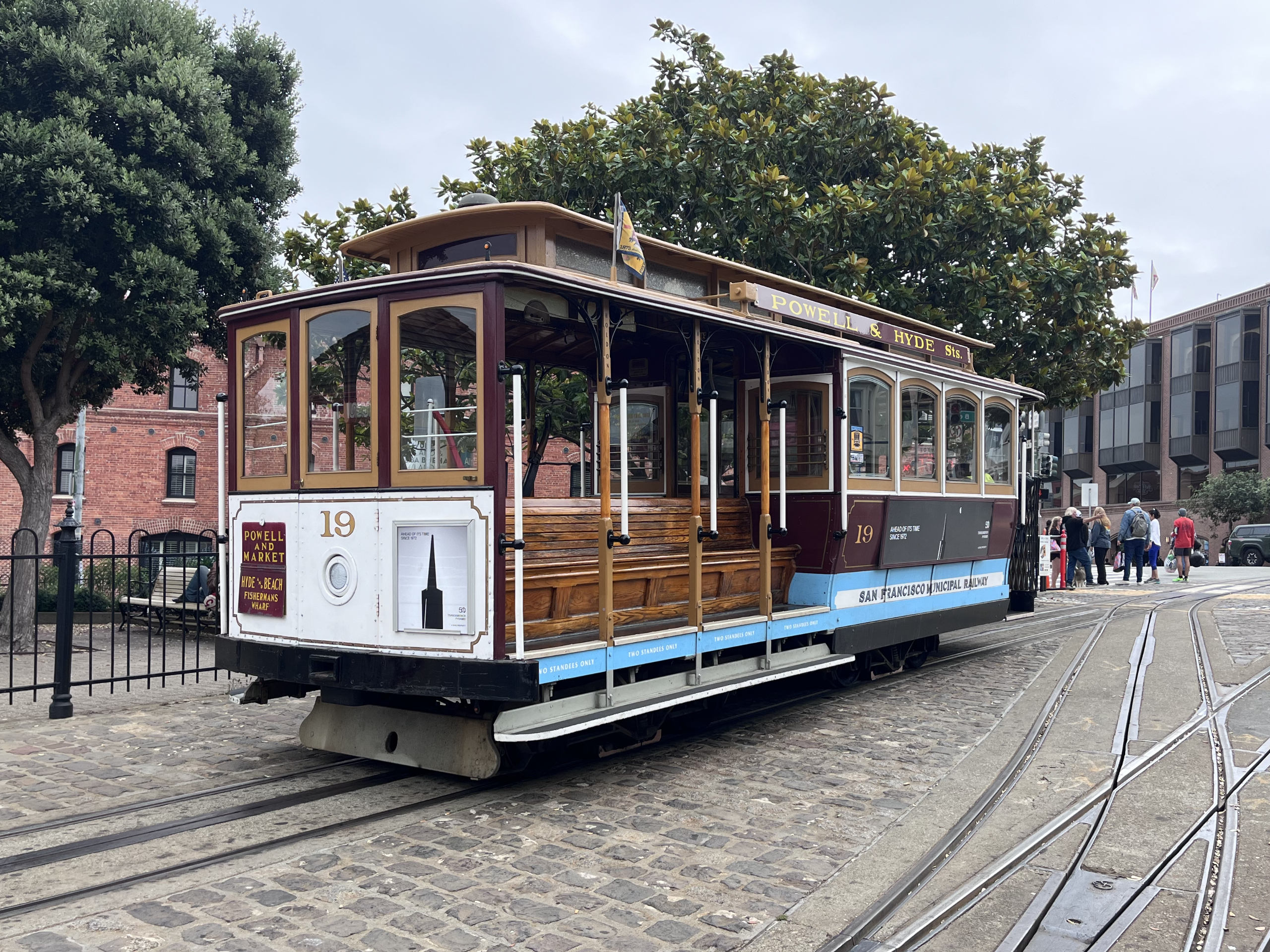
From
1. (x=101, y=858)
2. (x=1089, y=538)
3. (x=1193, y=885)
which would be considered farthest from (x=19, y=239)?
(x=1089, y=538)

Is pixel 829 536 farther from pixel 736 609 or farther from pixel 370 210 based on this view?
pixel 370 210

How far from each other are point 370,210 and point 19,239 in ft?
16.2

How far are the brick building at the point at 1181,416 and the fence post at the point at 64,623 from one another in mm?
47580

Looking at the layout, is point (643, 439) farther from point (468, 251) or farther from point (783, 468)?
point (468, 251)

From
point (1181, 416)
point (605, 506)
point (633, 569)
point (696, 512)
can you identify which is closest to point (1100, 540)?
point (696, 512)

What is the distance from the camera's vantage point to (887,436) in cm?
918

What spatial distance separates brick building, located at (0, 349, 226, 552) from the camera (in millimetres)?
26469

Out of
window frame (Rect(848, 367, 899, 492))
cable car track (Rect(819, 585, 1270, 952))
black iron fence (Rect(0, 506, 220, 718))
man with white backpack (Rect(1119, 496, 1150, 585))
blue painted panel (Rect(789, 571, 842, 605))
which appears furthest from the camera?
man with white backpack (Rect(1119, 496, 1150, 585))

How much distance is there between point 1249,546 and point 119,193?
38131mm

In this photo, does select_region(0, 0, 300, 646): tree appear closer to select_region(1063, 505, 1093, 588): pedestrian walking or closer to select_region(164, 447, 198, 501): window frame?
select_region(164, 447, 198, 501): window frame

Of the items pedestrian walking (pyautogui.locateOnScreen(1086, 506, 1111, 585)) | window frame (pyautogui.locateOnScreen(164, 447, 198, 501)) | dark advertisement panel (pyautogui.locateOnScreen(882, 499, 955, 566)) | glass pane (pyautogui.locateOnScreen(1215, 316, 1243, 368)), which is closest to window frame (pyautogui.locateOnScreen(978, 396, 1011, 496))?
dark advertisement panel (pyautogui.locateOnScreen(882, 499, 955, 566))

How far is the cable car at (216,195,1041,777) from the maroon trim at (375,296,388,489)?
1 cm

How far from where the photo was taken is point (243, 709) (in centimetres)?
868

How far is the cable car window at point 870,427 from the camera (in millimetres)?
8789
